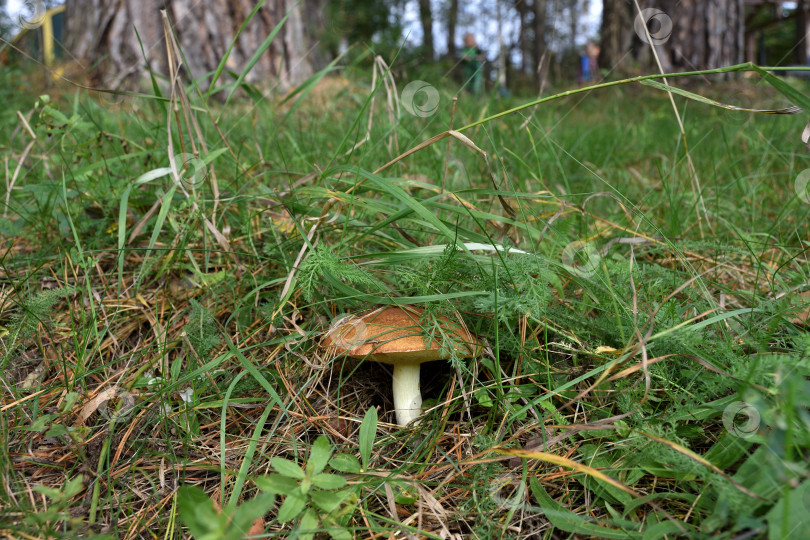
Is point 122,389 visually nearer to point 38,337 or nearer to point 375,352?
point 38,337

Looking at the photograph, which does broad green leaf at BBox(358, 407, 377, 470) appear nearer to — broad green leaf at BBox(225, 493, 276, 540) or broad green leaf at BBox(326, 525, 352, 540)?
broad green leaf at BBox(326, 525, 352, 540)

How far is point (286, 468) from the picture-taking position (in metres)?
0.98

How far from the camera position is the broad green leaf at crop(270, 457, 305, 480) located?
3.18 ft

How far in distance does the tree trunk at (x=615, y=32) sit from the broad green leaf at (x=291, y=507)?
14.9 feet

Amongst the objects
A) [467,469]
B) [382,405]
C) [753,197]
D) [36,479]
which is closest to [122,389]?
[36,479]

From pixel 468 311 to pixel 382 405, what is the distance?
0.36m

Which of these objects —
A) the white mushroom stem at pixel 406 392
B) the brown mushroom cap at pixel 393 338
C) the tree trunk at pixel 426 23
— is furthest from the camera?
the tree trunk at pixel 426 23

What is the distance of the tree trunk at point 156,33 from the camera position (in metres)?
3.73

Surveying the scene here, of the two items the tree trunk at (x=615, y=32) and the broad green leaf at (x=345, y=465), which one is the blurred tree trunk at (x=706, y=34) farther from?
the broad green leaf at (x=345, y=465)

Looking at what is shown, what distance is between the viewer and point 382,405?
1444 millimetres

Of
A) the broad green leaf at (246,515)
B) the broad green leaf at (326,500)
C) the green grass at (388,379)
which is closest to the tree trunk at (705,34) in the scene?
the green grass at (388,379)

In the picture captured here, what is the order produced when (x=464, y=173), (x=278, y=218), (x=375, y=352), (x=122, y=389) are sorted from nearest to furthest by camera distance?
(x=375, y=352), (x=122, y=389), (x=278, y=218), (x=464, y=173)

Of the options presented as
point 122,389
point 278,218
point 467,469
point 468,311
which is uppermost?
point 278,218

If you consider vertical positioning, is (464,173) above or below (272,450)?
above
